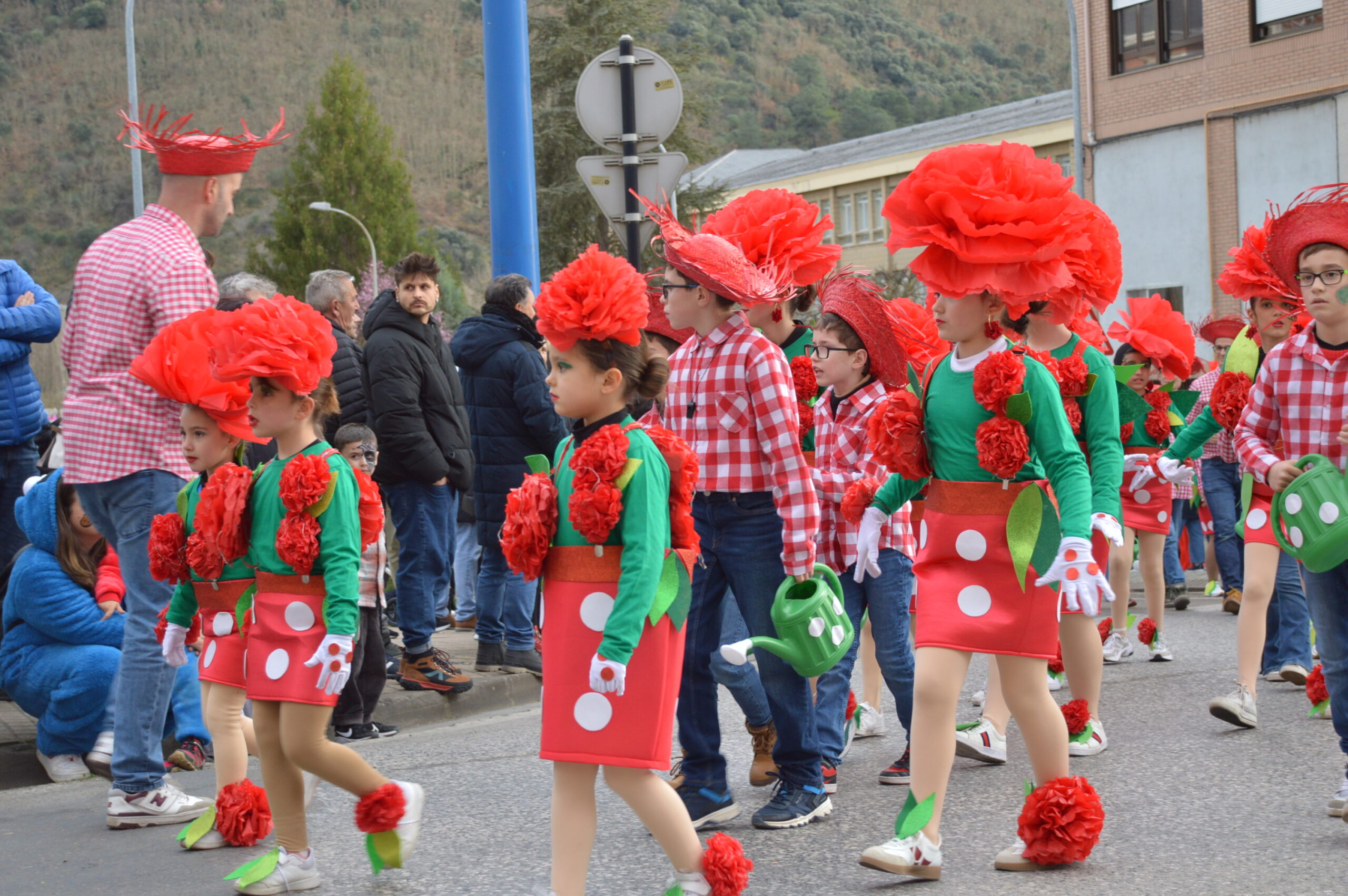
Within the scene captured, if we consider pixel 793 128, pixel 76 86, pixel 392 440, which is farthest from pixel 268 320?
pixel 793 128

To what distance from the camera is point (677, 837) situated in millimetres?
3861

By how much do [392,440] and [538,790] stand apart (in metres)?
2.63

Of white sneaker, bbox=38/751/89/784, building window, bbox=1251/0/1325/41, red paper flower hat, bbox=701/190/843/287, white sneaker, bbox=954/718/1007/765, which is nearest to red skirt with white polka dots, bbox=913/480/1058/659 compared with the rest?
red paper flower hat, bbox=701/190/843/287

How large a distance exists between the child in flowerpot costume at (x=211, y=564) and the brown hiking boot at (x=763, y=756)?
Answer: 6.24 feet

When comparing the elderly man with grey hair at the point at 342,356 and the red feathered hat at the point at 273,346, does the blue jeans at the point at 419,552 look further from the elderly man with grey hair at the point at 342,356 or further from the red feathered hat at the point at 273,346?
the red feathered hat at the point at 273,346

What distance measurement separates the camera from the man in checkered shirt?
5.39 m

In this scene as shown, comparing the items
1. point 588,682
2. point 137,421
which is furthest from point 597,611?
point 137,421

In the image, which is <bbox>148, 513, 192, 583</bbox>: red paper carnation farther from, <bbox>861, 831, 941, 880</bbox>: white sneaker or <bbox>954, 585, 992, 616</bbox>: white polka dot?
<bbox>954, 585, 992, 616</bbox>: white polka dot

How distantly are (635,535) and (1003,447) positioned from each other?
123 centimetres

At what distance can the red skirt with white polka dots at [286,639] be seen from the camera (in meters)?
4.45

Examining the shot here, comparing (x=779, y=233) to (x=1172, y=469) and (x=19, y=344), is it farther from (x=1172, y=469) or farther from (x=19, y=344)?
(x=19, y=344)

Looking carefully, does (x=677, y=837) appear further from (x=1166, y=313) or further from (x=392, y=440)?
(x=1166, y=313)

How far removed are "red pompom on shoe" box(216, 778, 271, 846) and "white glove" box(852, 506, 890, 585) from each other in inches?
87.1

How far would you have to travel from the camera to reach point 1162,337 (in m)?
8.45
